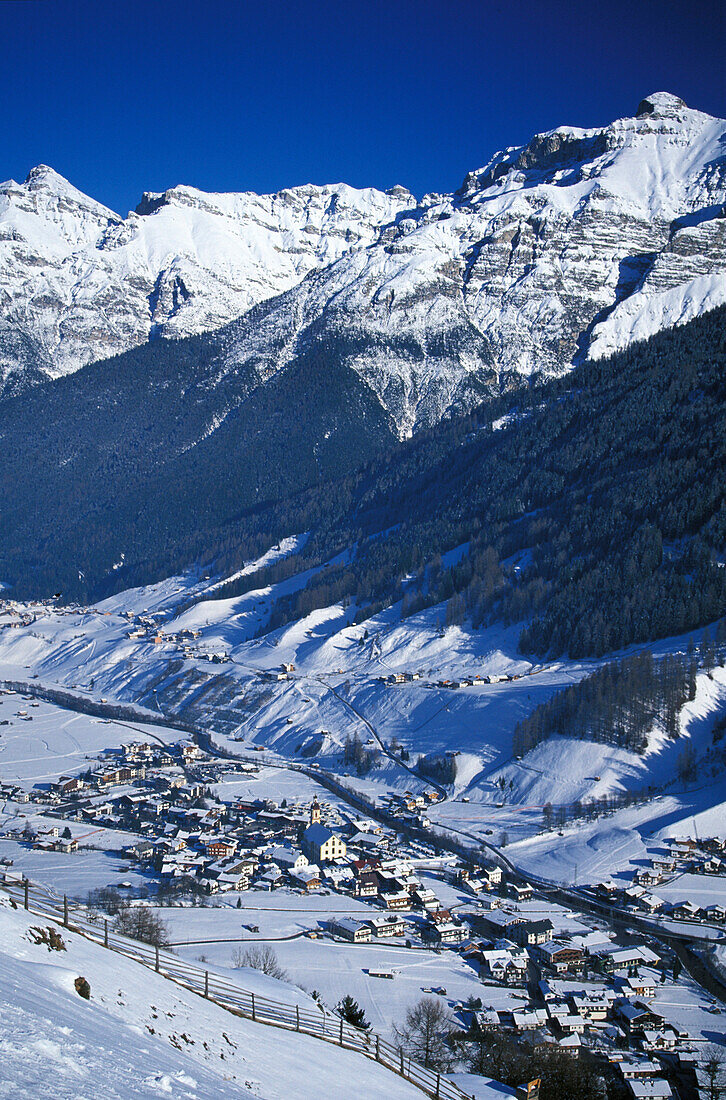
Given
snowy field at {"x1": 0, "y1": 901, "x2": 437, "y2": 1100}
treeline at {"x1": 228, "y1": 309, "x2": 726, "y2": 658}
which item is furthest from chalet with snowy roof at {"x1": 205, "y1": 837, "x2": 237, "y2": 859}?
treeline at {"x1": 228, "y1": 309, "x2": 726, "y2": 658}

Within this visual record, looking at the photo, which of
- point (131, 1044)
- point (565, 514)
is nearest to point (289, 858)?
point (131, 1044)

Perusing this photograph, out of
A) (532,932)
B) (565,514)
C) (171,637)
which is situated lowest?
(532,932)

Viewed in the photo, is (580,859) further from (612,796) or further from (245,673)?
(245,673)

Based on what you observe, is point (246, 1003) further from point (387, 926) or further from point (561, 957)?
point (387, 926)

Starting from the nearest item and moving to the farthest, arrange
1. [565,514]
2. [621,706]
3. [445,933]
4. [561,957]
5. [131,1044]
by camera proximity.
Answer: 1. [131,1044]
2. [561,957]
3. [445,933]
4. [621,706]
5. [565,514]

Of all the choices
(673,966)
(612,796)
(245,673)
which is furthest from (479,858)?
(245,673)

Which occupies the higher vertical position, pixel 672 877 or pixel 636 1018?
pixel 672 877

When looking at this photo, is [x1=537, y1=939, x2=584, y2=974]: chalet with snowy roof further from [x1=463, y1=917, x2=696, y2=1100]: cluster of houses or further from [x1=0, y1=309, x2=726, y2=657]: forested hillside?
[x1=0, y1=309, x2=726, y2=657]: forested hillside
